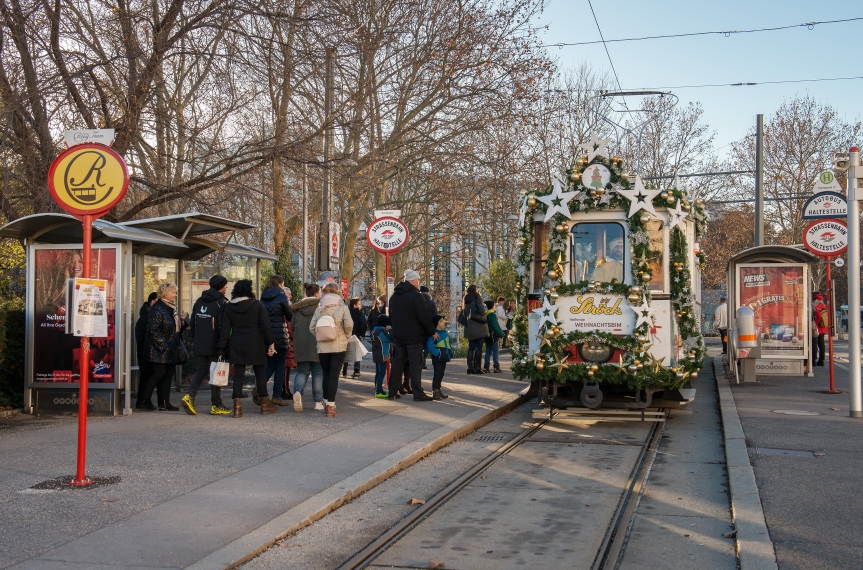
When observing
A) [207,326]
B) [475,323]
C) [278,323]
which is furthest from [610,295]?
[475,323]

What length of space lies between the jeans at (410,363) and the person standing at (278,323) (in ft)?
5.42

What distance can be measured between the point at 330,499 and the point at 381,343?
7668 millimetres

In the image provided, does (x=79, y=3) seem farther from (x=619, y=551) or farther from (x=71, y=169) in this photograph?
(x=619, y=551)

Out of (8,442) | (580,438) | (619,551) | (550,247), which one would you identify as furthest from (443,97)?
(619,551)

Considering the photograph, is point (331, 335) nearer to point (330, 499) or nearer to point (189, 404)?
point (189, 404)

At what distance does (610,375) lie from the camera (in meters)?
11.6

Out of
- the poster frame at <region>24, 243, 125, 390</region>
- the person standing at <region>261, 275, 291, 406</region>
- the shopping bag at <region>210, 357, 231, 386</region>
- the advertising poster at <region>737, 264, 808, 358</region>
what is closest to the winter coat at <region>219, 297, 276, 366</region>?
the shopping bag at <region>210, 357, 231, 386</region>

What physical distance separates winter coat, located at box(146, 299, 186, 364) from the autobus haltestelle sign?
3518mm

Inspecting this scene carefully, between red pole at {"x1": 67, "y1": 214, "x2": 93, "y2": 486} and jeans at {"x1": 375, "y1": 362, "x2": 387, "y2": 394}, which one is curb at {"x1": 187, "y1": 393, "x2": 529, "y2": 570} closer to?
red pole at {"x1": 67, "y1": 214, "x2": 93, "y2": 486}

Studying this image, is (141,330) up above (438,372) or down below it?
above

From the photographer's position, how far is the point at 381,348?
1482 centimetres

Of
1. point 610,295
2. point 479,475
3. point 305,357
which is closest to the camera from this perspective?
point 479,475

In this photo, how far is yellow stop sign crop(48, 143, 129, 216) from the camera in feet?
25.0

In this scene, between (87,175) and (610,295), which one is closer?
(87,175)
